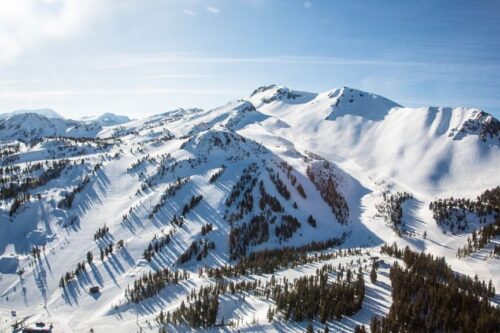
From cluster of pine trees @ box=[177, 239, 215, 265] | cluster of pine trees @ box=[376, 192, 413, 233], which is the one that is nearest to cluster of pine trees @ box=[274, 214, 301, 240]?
cluster of pine trees @ box=[177, 239, 215, 265]

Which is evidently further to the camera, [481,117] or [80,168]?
[481,117]

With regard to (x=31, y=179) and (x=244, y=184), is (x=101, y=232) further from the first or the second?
(x=31, y=179)

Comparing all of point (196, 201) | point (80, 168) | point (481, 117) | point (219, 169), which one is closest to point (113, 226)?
point (196, 201)

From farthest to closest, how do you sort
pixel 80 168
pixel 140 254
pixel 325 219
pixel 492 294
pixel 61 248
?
pixel 80 168 → pixel 325 219 → pixel 61 248 → pixel 140 254 → pixel 492 294

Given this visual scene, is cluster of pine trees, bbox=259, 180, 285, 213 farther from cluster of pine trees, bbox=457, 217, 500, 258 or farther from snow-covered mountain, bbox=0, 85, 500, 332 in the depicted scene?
cluster of pine trees, bbox=457, 217, 500, 258

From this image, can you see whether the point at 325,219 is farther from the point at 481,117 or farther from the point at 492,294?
the point at 481,117

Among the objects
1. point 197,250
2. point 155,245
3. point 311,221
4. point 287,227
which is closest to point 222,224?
point 197,250

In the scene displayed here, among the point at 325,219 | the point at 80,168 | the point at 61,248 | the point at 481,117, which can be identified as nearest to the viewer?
the point at 61,248
